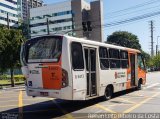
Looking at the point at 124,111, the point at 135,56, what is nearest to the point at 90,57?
the point at 124,111

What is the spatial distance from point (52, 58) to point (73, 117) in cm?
249

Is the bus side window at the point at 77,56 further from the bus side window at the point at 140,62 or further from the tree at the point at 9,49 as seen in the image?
the tree at the point at 9,49

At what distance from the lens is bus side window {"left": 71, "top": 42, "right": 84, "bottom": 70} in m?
12.6

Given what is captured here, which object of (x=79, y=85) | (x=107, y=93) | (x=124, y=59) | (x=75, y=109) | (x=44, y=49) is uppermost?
(x=44, y=49)

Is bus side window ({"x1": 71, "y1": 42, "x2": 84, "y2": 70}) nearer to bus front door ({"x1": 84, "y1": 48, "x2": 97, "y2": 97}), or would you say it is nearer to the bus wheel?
bus front door ({"x1": 84, "y1": 48, "x2": 97, "y2": 97})

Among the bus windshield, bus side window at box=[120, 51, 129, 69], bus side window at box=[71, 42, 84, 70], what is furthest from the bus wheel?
the bus windshield

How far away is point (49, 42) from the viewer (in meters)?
12.8

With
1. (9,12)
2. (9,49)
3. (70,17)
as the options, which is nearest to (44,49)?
(9,49)

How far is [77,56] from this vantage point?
42.1 ft

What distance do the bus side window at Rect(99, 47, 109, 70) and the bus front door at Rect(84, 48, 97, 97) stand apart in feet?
2.42

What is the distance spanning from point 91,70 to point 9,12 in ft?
441

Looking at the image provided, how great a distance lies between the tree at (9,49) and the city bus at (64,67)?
1970cm

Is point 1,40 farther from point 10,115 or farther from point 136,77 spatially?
point 10,115

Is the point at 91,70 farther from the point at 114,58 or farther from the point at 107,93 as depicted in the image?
the point at 114,58
